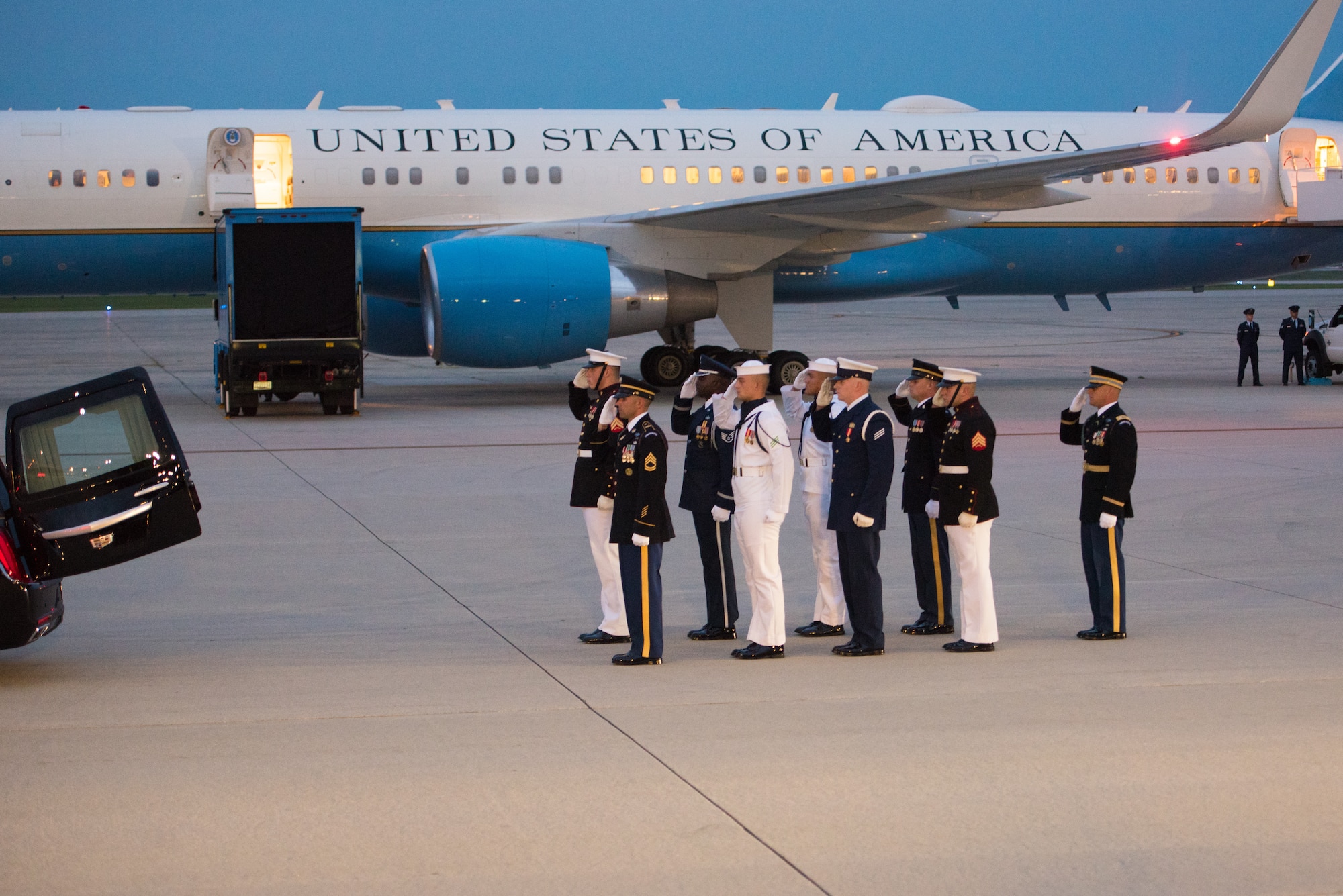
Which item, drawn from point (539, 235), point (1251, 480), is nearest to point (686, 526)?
point (1251, 480)

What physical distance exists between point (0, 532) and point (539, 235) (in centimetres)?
1416

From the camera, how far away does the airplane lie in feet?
60.9

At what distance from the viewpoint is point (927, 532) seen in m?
8.02

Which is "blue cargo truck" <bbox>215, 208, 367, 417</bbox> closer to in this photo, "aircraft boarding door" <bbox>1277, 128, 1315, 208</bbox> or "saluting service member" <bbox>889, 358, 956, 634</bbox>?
"saluting service member" <bbox>889, 358, 956, 634</bbox>

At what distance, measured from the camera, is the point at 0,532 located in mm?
6430

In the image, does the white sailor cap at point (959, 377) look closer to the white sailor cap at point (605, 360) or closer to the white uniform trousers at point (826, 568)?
the white uniform trousers at point (826, 568)

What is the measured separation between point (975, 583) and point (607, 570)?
1.89 metres

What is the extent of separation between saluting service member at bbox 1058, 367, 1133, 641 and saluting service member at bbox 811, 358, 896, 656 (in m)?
1.14

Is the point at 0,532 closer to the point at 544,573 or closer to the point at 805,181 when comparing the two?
the point at 544,573

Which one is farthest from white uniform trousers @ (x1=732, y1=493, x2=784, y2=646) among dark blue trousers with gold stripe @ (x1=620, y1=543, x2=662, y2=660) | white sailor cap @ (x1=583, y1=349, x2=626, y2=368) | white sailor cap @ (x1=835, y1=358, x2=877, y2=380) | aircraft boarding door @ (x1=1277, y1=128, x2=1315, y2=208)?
aircraft boarding door @ (x1=1277, y1=128, x2=1315, y2=208)

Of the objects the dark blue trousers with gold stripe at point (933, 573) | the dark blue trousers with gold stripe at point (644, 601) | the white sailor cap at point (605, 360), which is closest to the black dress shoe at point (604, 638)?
the dark blue trousers with gold stripe at point (644, 601)

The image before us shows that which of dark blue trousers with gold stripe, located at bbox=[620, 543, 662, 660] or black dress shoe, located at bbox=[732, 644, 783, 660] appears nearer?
dark blue trousers with gold stripe, located at bbox=[620, 543, 662, 660]

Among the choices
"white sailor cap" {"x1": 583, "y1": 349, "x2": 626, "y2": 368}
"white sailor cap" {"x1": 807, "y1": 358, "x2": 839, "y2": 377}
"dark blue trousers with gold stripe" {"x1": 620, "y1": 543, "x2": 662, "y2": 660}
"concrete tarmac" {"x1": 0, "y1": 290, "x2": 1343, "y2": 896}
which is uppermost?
"white sailor cap" {"x1": 583, "y1": 349, "x2": 626, "y2": 368}

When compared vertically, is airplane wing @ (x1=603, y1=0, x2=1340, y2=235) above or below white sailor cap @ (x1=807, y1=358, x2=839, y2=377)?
above
